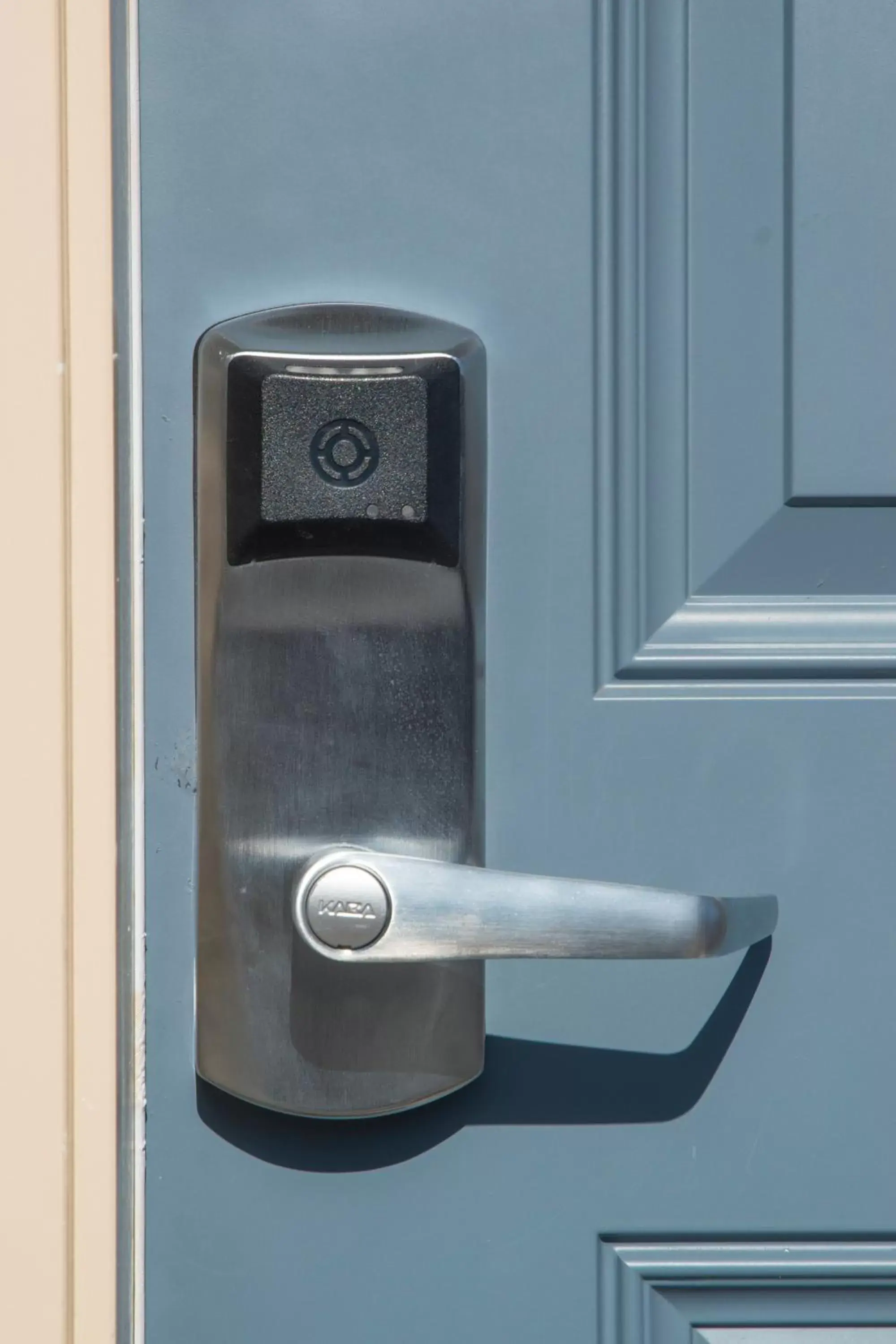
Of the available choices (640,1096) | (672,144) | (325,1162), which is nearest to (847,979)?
(640,1096)

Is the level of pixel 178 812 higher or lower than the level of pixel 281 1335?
higher

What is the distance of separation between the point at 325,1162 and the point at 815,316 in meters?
0.38

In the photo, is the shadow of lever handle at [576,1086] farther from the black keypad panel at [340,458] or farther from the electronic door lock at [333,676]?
the black keypad panel at [340,458]

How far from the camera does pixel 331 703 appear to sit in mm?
398

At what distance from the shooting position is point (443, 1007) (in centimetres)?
40

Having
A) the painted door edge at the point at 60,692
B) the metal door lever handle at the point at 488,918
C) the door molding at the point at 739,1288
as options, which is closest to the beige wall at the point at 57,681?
the painted door edge at the point at 60,692

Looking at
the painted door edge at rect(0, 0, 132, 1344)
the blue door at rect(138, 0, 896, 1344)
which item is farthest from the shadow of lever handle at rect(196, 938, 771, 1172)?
the painted door edge at rect(0, 0, 132, 1344)

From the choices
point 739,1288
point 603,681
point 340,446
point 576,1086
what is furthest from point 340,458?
point 739,1288

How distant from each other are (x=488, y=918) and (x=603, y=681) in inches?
4.4

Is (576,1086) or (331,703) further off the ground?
(331,703)

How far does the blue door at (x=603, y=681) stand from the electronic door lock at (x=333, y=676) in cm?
2

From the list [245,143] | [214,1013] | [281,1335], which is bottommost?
[281,1335]

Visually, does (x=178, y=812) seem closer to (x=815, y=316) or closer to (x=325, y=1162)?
(x=325, y=1162)

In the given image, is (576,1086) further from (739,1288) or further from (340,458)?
(340,458)
